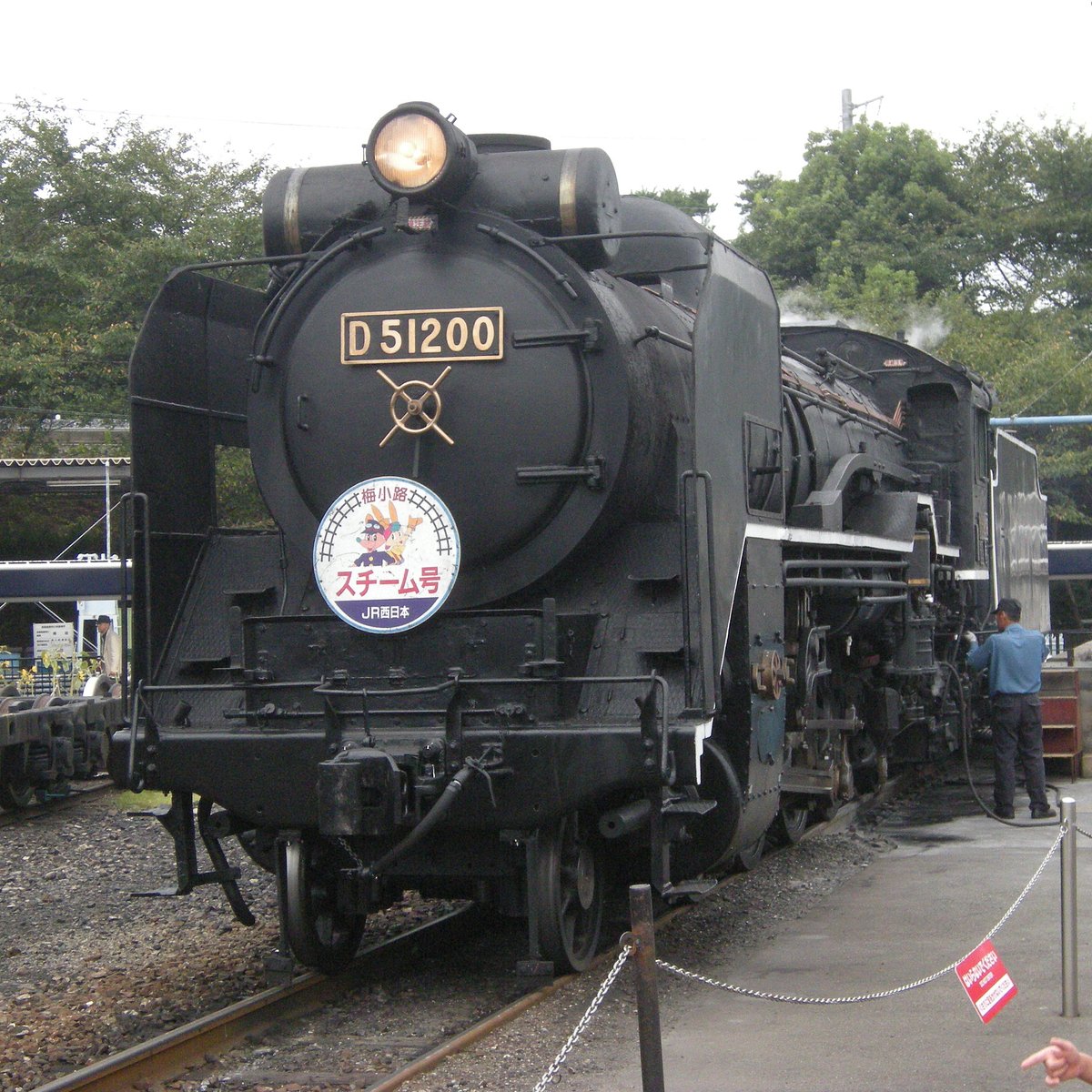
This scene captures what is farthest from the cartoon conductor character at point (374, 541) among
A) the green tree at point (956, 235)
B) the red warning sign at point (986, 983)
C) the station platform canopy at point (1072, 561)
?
the green tree at point (956, 235)

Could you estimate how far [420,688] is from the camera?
558 cm

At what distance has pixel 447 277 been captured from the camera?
5.95 meters

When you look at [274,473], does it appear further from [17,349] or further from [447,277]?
[17,349]

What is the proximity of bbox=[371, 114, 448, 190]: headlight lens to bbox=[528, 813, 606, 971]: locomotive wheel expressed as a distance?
259cm

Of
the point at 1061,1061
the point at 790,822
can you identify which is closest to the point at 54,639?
the point at 790,822

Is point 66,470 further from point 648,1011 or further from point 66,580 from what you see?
point 648,1011

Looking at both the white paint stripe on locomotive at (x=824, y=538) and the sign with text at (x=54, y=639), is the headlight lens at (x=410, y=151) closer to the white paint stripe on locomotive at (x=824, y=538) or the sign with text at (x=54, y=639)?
the white paint stripe on locomotive at (x=824, y=538)

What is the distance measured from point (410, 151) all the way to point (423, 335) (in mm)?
731

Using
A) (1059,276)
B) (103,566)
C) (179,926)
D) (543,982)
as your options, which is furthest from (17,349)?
(1059,276)

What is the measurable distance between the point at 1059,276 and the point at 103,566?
23507mm

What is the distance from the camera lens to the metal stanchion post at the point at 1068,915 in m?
5.33

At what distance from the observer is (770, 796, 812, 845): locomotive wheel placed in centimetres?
841

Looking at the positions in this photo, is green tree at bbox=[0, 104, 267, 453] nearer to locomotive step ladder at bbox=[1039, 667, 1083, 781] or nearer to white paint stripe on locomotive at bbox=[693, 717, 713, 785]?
locomotive step ladder at bbox=[1039, 667, 1083, 781]

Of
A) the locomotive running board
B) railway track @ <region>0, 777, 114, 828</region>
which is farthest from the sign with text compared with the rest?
the locomotive running board
